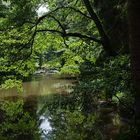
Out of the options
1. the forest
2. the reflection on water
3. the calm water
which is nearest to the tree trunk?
the forest

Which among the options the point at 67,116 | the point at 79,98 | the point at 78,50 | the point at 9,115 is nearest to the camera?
the point at 79,98

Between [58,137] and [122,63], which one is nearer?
[122,63]

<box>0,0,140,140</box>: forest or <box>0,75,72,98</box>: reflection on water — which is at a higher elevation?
<box>0,0,140,140</box>: forest

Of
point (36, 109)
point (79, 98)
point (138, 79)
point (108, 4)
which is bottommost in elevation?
point (36, 109)

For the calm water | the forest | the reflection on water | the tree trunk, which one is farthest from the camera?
the reflection on water

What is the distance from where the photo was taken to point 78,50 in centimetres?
1388

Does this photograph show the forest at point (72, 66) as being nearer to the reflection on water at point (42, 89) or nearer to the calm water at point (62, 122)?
the calm water at point (62, 122)

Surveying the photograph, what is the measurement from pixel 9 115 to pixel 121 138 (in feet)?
33.9

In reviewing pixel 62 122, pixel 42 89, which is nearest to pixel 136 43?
pixel 62 122

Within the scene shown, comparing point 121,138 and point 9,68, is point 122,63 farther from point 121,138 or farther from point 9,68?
point 9,68

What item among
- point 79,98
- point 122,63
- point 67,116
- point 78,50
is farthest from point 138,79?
point 67,116

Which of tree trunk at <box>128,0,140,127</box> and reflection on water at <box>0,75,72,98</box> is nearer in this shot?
tree trunk at <box>128,0,140,127</box>

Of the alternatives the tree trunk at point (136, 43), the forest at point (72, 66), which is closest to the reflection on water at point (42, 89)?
the forest at point (72, 66)

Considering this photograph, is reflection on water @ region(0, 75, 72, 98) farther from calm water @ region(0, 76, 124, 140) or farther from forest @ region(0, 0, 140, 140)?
forest @ region(0, 0, 140, 140)
